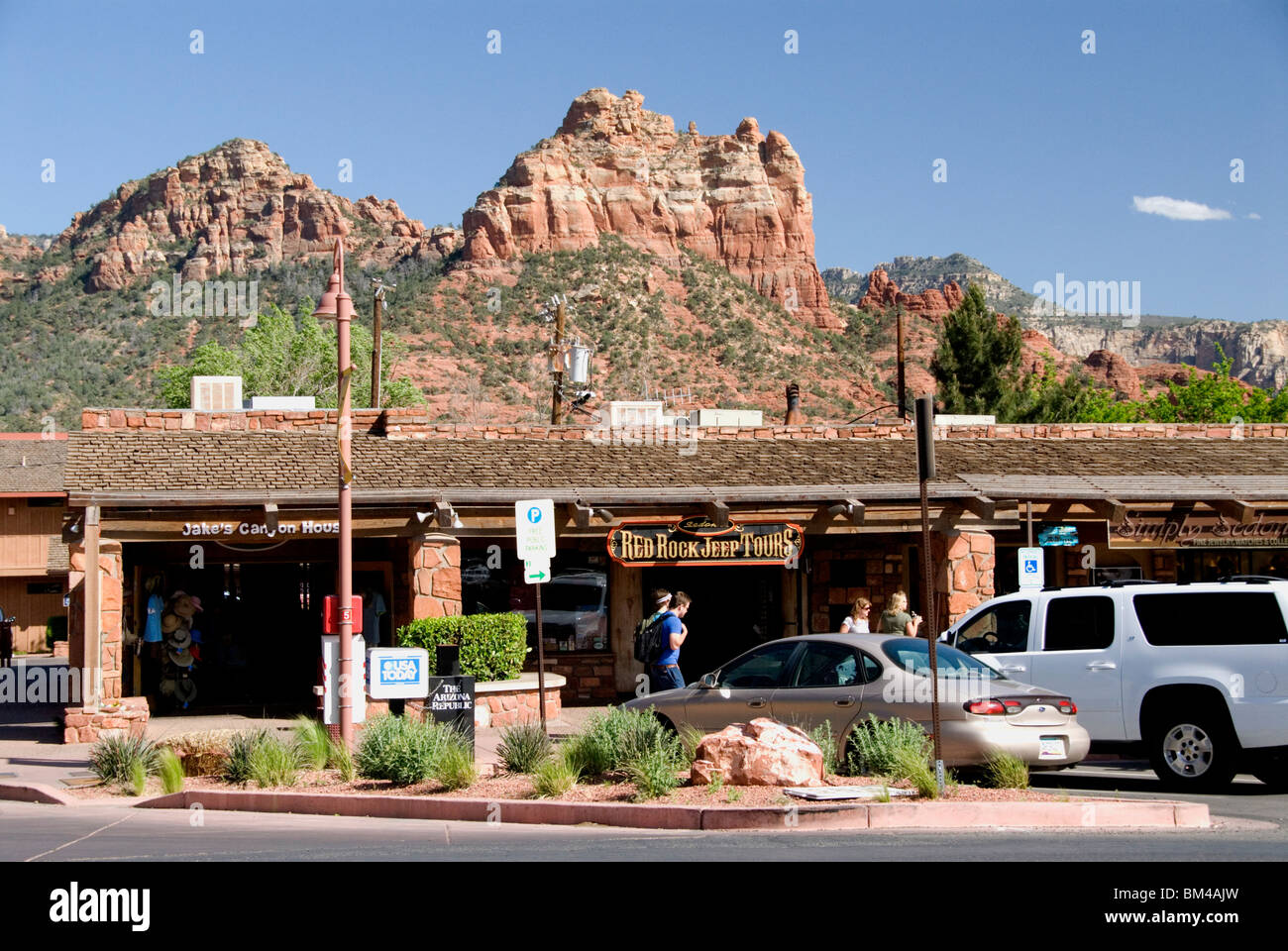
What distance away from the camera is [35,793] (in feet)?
42.5

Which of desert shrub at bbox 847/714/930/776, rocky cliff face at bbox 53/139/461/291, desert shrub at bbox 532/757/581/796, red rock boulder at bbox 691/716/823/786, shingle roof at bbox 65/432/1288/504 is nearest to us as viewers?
red rock boulder at bbox 691/716/823/786

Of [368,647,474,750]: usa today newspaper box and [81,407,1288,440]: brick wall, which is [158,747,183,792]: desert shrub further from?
[81,407,1288,440]: brick wall

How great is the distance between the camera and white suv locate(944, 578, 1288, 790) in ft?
38.4

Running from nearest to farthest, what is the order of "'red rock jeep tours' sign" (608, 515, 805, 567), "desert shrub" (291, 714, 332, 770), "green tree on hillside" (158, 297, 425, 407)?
1. "desert shrub" (291, 714, 332, 770)
2. "'red rock jeep tours' sign" (608, 515, 805, 567)
3. "green tree on hillside" (158, 297, 425, 407)

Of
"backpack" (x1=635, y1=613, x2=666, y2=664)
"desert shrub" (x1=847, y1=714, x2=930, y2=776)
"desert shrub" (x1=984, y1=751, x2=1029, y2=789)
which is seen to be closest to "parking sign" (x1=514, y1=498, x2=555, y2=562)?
"backpack" (x1=635, y1=613, x2=666, y2=664)

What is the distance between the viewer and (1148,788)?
40.8ft

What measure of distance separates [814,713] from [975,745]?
1.56 metres

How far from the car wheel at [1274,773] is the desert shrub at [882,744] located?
355 centimetres

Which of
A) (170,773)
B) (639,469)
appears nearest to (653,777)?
(170,773)

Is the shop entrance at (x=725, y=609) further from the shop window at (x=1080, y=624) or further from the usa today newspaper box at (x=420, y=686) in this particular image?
the shop window at (x=1080, y=624)

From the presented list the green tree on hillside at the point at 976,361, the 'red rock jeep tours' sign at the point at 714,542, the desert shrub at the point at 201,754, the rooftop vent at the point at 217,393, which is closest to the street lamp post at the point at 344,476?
the desert shrub at the point at 201,754

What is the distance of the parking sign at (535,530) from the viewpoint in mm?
14867

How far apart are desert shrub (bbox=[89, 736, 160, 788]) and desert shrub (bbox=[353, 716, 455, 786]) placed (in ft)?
7.18
